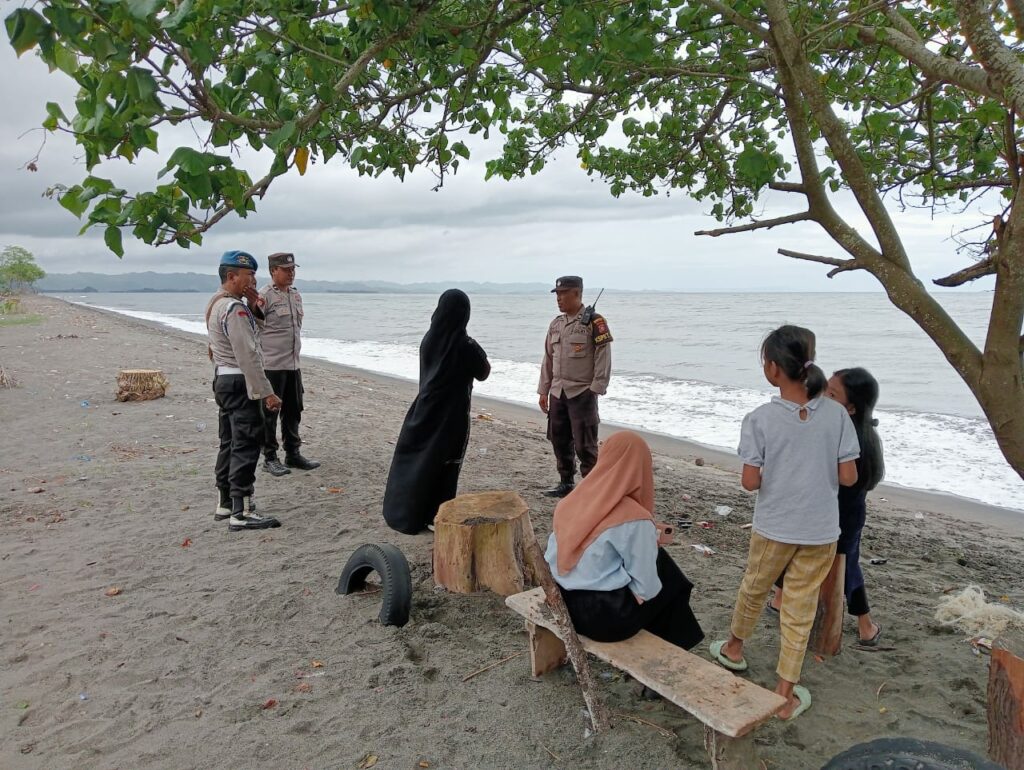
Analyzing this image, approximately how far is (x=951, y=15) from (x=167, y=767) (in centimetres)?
644

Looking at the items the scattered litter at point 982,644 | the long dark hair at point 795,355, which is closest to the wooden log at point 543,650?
the long dark hair at point 795,355

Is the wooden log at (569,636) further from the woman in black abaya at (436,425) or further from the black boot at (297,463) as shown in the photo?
the black boot at (297,463)

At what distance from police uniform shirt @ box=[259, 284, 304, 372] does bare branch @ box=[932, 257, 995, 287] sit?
5.53 m

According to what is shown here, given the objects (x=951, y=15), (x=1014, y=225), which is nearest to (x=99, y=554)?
(x=1014, y=225)

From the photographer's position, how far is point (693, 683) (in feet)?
8.76

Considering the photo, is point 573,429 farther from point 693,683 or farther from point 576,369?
point 693,683

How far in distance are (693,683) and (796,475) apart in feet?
3.38

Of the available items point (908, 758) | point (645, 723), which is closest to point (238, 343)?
point (645, 723)

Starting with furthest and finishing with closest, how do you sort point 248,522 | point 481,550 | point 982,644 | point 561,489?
point 561,489
point 248,522
point 481,550
point 982,644

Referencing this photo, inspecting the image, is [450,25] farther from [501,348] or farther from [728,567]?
[501,348]

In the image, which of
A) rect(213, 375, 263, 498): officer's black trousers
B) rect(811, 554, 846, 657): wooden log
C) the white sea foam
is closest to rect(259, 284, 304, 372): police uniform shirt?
rect(213, 375, 263, 498): officer's black trousers

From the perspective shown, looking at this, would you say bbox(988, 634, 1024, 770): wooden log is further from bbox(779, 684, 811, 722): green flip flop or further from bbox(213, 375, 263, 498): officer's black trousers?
bbox(213, 375, 263, 498): officer's black trousers

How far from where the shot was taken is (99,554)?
4.91m

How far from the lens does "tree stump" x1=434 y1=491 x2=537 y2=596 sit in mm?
4238
